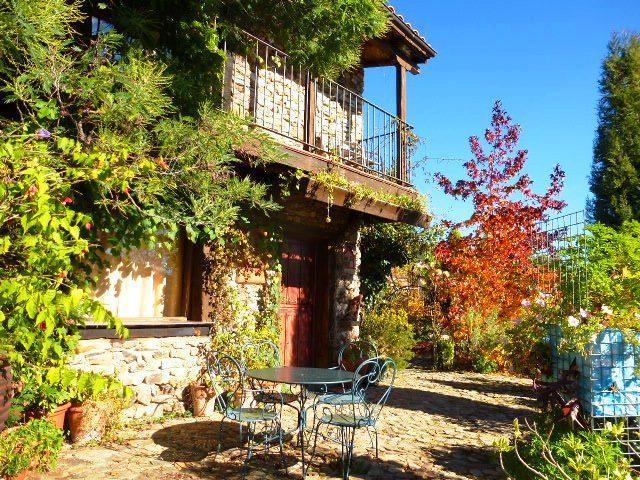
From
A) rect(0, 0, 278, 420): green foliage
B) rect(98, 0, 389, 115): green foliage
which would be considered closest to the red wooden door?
rect(0, 0, 278, 420): green foliage

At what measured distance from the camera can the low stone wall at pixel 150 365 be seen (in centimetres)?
555

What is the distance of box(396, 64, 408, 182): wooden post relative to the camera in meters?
9.34

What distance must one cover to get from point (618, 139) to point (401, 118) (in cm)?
1071

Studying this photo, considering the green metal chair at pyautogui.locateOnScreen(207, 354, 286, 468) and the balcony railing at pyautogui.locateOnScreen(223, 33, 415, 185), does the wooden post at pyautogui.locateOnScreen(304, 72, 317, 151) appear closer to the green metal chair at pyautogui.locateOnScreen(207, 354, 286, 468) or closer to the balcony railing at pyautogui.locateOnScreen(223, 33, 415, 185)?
the balcony railing at pyautogui.locateOnScreen(223, 33, 415, 185)

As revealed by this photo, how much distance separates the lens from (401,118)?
945 cm

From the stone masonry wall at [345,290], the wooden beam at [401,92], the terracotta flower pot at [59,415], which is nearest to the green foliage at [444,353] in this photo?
the stone masonry wall at [345,290]

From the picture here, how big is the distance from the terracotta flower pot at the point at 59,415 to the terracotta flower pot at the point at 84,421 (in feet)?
0.17

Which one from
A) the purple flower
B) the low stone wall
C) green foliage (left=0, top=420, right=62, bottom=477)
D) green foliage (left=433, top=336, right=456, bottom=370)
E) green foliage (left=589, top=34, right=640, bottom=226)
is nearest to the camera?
green foliage (left=0, top=420, right=62, bottom=477)

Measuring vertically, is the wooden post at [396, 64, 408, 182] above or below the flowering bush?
above

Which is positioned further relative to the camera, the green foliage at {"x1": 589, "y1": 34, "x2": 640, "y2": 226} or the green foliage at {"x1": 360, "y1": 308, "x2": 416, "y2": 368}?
the green foliage at {"x1": 589, "y1": 34, "x2": 640, "y2": 226}

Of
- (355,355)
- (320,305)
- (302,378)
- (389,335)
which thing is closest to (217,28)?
(302,378)

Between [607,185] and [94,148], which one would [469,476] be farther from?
[607,185]

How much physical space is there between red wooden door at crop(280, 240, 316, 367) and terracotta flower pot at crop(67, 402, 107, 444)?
3733 mm

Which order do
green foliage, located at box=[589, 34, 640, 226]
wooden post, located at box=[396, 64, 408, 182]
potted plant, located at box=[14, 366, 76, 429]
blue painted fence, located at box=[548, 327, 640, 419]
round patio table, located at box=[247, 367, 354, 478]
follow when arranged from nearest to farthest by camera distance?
blue painted fence, located at box=[548, 327, 640, 419], round patio table, located at box=[247, 367, 354, 478], potted plant, located at box=[14, 366, 76, 429], wooden post, located at box=[396, 64, 408, 182], green foliage, located at box=[589, 34, 640, 226]
